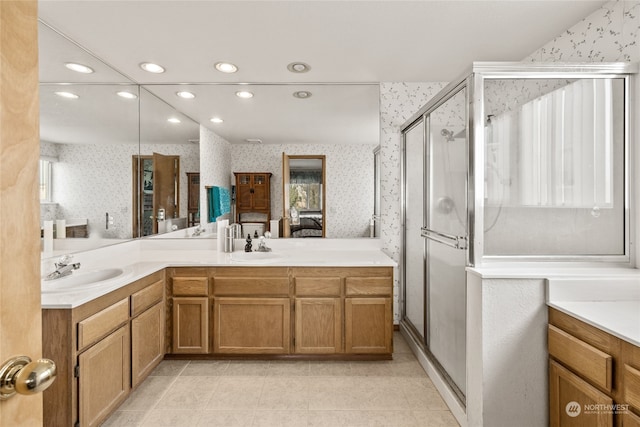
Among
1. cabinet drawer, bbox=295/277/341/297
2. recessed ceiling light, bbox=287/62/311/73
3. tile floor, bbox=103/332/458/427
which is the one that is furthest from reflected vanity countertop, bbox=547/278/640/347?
recessed ceiling light, bbox=287/62/311/73

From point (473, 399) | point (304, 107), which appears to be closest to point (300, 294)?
point (473, 399)

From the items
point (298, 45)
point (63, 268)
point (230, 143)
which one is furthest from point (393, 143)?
point (63, 268)

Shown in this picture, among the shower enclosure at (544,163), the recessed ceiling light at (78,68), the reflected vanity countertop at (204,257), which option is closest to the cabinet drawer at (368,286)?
the reflected vanity countertop at (204,257)

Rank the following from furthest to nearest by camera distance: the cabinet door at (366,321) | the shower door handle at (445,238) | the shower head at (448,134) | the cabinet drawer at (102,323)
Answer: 1. the cabinet door at (366,321)
2. the shower head at (448,134)
3. the shower door handle at (445,238)
4. the cabinet drawer at (102,323)

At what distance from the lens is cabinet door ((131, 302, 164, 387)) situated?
2.20m

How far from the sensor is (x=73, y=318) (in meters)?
1.67

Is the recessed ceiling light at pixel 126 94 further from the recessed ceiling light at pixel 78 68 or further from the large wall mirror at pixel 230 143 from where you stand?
the recessed ceiling light at pixel 78 68

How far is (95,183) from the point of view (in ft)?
8.16

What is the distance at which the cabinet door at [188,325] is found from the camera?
2.69m

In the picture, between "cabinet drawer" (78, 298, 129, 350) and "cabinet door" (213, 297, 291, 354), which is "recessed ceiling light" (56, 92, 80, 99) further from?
"cabinet door" (213, 297, 291, 354)

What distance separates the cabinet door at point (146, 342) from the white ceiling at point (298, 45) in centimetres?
163

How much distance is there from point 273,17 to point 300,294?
6.25ft

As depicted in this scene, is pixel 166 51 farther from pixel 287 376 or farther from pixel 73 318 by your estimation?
pixel 287 376

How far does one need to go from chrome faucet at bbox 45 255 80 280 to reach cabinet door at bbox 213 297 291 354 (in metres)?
0.97
